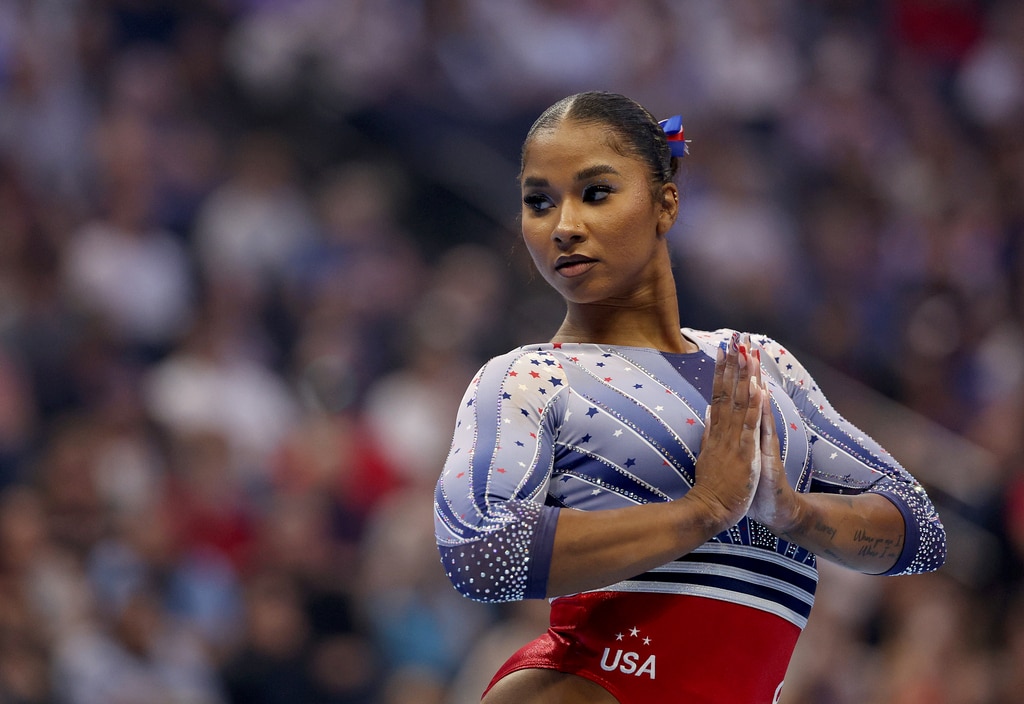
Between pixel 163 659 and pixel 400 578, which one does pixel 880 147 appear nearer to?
pixel 400 578

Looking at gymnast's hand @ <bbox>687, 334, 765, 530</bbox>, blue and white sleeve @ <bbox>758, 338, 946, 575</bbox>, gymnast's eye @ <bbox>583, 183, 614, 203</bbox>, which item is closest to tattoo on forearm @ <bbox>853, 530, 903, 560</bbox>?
blue and white sleeve @ <bbox>758, 338, 946, 575</bbox>

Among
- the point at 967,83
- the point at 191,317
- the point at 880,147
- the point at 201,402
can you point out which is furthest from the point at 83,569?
the point at 967,83

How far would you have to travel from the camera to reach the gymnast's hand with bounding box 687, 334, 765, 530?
2.42 metres

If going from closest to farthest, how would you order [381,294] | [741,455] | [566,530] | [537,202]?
[566,530] < [741,455] < [537,202] < [381,294]

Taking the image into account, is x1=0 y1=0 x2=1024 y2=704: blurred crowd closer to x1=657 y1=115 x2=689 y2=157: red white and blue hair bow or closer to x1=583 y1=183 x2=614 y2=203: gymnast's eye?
x1=657 y1=115 x2=689 y2=157: red white and blue hair bow

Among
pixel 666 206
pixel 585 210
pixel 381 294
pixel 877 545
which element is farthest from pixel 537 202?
pixel 381 294

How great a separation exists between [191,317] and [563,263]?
18.4 feet

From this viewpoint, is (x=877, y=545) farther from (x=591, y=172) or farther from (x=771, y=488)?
(x=591, y=172)

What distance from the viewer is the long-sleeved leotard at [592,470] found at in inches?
91.1

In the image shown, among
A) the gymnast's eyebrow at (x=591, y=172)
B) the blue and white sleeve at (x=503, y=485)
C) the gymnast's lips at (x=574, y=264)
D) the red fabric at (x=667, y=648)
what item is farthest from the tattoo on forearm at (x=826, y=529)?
the gymnast's eyebrow at (x=591, y=172)

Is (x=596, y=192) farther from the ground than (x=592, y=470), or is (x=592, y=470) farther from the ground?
(x=596, y=192)

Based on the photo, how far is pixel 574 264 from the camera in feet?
8.67

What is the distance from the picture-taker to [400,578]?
22.6 feet

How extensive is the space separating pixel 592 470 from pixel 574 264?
16.3 inches
